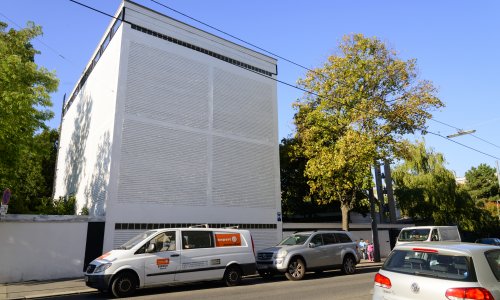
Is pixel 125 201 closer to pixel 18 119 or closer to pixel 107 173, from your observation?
pixel 107 173

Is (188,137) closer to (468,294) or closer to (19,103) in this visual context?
(19,103)

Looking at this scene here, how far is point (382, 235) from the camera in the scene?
90.9ft

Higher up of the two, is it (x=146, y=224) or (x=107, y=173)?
(x=107, y=173)

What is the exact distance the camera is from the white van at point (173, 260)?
10.1 metres

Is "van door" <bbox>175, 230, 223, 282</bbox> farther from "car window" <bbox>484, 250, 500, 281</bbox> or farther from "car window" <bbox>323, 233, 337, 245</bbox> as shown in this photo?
"car window" <bbox>484, 250, 500, 281</bbox>

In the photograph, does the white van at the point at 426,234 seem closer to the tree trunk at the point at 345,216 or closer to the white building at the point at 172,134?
the tree trunk at the point at 345,216

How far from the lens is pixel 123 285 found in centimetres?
1013

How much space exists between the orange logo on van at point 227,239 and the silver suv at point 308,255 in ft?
5.62

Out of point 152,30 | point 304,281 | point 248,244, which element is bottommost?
point 304,281

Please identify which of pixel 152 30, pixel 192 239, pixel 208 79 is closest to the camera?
pixel 192 239

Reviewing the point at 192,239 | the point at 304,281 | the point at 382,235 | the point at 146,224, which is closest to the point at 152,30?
the point at 146,224

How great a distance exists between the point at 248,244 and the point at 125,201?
6827 millimetres

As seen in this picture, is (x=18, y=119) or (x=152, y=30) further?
(x=152, y=30)

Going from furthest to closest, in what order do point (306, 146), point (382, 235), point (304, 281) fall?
point (382, 235) → point (306, 146) → point (304, 281)
